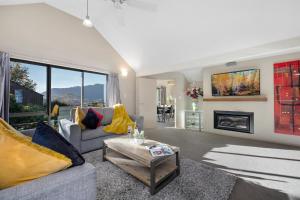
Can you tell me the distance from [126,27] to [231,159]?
395 cm

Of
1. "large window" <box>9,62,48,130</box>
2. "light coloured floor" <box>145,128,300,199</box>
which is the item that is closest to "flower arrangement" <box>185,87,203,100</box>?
"light coloured floor" <box>145,128,300,199</box>

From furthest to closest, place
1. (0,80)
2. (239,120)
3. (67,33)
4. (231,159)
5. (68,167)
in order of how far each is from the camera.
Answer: (239,120), (67,33), (0,80), (231,159), (68,167)

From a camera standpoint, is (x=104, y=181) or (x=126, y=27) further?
(x=126, y=27)

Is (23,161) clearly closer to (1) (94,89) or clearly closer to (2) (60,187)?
(2) (60,187)

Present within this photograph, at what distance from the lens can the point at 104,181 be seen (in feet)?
6.39

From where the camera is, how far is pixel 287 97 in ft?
11.5

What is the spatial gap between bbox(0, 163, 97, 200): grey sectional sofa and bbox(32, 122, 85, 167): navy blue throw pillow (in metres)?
0.07

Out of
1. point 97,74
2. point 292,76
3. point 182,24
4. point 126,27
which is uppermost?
point 126,27

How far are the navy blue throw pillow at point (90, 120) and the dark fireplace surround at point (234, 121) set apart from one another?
3.69 metres

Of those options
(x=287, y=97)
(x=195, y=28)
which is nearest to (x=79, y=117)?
(x=195, y=28)

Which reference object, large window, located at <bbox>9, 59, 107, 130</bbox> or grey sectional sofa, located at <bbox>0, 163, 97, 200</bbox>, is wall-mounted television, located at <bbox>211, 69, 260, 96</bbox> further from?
grey sectional sofa, located at <bbox>0, 163, 97, 200</bbox>

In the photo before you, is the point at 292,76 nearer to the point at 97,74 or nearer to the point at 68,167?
the point at 68,167

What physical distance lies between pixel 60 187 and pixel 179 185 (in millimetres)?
1452

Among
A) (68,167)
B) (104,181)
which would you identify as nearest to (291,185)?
(104,181)
